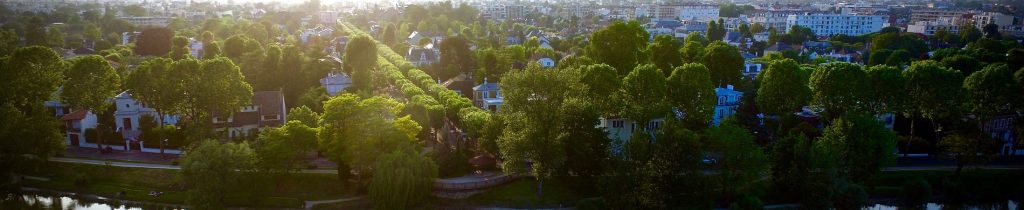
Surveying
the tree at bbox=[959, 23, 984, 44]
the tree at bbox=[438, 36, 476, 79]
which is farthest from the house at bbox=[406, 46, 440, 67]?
the tree at bbox=[959, 23, 984, 44]

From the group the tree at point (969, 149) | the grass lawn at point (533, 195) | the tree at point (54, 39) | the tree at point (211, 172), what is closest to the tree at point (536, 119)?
the grass lawn at point (533, 195)

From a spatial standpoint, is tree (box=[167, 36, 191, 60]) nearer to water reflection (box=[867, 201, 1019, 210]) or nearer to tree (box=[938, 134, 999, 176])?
water reflection (box=[867, 201, 1019, 210])

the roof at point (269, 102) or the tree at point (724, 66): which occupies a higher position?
the tree at point (724, 66)

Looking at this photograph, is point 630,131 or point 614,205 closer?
point 614,205

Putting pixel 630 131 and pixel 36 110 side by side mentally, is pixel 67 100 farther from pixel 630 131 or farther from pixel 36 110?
pixel 630 131

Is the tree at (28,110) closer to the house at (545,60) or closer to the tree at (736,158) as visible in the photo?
the tree at (736,158)

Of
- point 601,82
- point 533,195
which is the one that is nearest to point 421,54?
point 601,82

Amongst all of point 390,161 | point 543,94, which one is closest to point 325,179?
point 390,161
